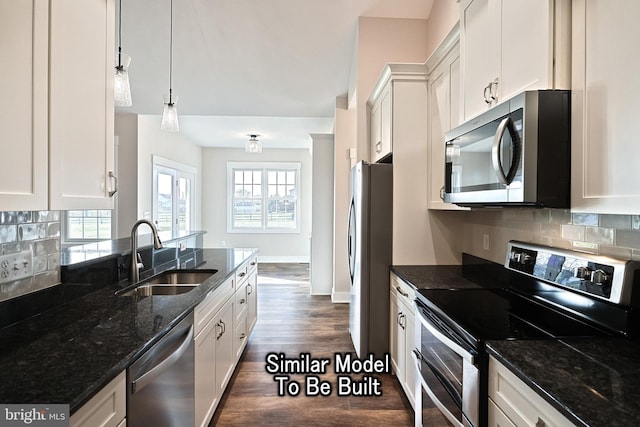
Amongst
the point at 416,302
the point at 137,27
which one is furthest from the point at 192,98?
the point at 416,302

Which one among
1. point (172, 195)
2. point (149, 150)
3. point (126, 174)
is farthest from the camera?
point (172, 195)

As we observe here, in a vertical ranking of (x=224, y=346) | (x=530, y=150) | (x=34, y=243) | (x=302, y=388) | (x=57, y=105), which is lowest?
(x=302, y=388)

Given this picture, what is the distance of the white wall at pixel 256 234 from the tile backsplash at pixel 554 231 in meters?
5.86

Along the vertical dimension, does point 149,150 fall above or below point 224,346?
above

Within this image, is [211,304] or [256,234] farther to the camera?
[256,234]

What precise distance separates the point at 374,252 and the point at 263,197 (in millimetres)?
5947

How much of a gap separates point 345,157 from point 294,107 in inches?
41.5

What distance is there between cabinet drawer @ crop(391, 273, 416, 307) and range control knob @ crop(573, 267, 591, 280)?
79 centimetres

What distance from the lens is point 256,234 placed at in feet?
27.0

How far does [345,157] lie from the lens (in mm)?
4520

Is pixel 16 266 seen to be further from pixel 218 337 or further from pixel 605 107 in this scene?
pixel 605 107

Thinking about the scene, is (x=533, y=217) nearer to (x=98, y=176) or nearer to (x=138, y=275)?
(x=98, y=176)

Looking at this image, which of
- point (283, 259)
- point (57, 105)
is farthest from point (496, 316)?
point (283, 259)

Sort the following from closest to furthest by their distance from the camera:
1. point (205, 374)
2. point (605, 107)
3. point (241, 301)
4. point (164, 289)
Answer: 1. point (605, 107)
2. point (205, 374)
3. point (164, 289)
4. point (241, 301)
